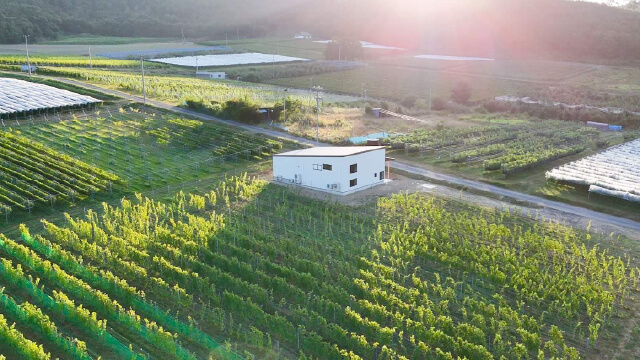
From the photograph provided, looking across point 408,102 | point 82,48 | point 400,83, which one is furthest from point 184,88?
point 82,48

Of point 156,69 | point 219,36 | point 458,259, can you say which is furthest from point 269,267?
point 219,36

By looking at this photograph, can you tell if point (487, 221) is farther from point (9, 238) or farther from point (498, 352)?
point (9, 238)

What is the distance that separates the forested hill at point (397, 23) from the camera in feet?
398

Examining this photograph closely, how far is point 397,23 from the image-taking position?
148750 mm

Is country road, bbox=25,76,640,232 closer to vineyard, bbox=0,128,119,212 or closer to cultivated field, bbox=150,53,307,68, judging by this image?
vineyard, bbox=0,128,119,212

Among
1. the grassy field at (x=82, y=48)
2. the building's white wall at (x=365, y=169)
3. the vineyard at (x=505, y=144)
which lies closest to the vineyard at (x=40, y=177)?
the building's white wall at (x=365, y=169)

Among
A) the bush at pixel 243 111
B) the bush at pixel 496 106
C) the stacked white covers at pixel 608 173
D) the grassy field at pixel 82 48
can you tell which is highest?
the grassy field at pixel 82 48

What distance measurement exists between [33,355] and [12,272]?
677 cm

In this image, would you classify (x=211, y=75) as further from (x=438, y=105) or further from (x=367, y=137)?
(x=367, y=137)

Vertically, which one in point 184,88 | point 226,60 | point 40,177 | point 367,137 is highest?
point 226,60

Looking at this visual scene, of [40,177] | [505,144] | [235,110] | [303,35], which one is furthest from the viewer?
[303,35]

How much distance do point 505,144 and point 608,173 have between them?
433 inches

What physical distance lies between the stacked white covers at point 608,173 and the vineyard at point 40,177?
1182 inches

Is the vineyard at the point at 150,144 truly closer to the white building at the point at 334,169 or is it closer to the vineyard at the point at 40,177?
the vineyard at the point at 40,177
